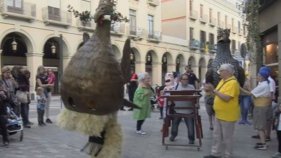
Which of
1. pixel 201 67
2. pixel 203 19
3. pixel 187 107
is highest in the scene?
pixel 203 19

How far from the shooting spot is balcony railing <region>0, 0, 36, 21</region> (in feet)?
82.2

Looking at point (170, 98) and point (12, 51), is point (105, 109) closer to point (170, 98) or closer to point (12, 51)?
point (170, 98)

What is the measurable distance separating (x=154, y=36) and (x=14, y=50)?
14426 mm

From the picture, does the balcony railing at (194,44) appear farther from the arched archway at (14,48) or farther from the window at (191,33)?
the arched archway at (14,48)

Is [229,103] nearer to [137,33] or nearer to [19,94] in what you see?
[19,94]

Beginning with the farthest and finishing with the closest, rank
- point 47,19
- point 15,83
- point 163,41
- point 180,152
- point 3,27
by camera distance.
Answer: point 163,41 < point 47,19 < point 3,27 < point 15,83 < point 180,152

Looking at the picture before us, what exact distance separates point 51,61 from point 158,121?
20.0 metres

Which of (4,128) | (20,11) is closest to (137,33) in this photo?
(20,11)

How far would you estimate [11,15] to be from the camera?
25.5 m

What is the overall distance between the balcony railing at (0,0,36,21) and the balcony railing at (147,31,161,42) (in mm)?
13588

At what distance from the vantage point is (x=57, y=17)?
28.8 m

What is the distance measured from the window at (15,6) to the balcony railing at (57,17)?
71.2 inches

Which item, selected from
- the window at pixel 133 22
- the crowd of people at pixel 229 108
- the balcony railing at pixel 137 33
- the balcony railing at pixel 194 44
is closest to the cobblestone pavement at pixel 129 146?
the crowd of people at pixel 229 108

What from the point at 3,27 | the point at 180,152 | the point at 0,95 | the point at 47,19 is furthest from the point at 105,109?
the point at 47,19
